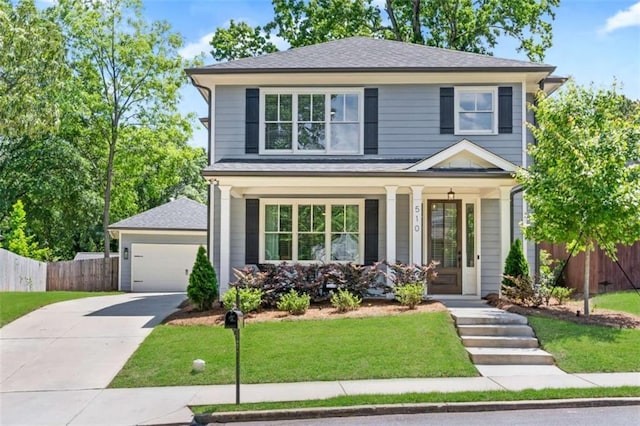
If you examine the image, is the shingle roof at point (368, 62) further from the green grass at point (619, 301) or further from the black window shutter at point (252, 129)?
the green grass at point (619, 301)

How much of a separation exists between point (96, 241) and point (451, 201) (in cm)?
2773

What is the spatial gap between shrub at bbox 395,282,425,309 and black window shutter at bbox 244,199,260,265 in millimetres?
3851

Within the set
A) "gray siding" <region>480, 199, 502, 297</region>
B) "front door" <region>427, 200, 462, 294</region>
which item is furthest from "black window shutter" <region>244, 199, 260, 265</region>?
"gray siding" <region>480, 199, 502, 297</region>

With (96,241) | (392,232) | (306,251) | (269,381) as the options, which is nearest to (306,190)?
(306,251)

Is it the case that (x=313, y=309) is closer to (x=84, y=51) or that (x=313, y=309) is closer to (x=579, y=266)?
(x=579, y=266)

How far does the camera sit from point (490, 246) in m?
14.5

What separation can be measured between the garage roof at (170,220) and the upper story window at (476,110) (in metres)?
11.7

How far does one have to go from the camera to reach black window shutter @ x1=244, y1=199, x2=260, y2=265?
14.4m

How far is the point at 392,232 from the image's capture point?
13.3m

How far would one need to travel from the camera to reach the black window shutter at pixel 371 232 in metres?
14.3

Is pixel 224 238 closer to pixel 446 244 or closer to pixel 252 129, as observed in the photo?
pixel 252 129

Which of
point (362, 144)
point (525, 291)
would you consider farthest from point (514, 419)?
point (362, 144)

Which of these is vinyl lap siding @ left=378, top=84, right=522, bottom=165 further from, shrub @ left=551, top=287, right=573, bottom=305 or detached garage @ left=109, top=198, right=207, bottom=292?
detached garage @ left=109, top=198, right=207, bottom=292

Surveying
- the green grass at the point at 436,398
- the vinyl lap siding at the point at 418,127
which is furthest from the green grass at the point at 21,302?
the vinyl lap siding at the point at 418,127
